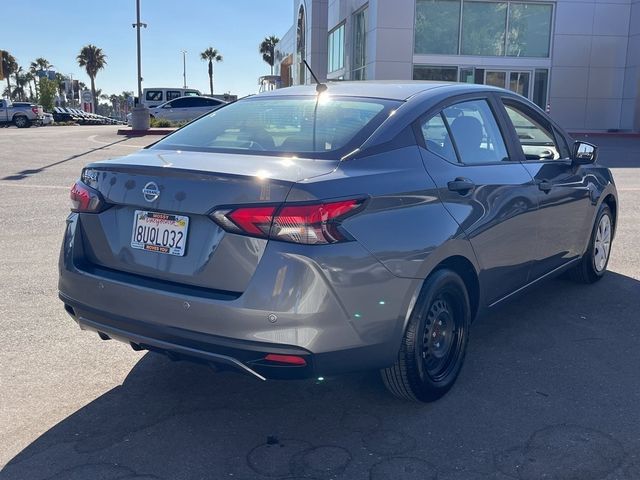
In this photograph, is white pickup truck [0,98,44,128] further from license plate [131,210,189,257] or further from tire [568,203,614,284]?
license plate [131,210,189,257]

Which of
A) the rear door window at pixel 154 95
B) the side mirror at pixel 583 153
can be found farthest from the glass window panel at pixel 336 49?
the side mirror at pixel 583 153

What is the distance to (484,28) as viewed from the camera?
26.8 meters

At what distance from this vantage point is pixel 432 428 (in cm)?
335

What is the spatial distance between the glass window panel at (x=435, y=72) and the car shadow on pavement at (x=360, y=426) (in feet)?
77.5

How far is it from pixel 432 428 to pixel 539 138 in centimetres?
278

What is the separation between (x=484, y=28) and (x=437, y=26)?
6.11 ft

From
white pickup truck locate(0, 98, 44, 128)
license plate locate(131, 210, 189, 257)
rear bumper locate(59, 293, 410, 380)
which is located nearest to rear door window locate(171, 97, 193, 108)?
white pickup truck locate(0, 98, 44, 128)

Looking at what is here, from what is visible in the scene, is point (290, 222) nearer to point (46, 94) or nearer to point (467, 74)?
point (467, 74)

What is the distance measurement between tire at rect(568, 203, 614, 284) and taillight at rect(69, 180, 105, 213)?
12.8 ft

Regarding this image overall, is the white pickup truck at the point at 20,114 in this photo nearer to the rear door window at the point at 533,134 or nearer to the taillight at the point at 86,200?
the rear door window at the point at 533,134

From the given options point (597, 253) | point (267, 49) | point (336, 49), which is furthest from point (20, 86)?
point (597, 253)

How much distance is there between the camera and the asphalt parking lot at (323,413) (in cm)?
299

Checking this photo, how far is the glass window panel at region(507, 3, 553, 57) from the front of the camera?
27.1 metres

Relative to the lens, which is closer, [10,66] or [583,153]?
[583,153]
